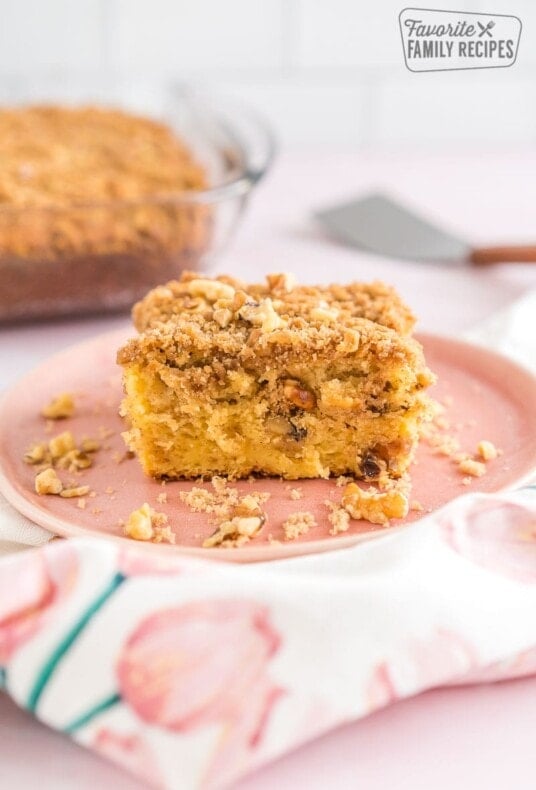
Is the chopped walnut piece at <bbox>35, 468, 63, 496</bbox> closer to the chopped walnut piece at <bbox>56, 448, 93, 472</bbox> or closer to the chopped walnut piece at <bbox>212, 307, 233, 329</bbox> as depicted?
the chopped walnut piece at <bbox>56, 448, 93, 472</bbox>

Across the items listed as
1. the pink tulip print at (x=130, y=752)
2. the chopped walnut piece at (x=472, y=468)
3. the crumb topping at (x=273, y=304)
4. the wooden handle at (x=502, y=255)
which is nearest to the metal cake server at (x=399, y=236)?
the wooden handle at (x=502, y=255)

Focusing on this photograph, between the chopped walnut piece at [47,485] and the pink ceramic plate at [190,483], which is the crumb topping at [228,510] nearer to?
the pink ceramic plate at [190,483]

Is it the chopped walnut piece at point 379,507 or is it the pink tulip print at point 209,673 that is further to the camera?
the chopped walnut piece at point 379,507

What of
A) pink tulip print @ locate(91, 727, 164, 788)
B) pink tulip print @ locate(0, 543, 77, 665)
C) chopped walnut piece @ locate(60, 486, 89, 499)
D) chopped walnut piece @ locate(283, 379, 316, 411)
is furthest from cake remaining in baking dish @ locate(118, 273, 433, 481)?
pink tulip print @ locate(91, 727, 164, 788)

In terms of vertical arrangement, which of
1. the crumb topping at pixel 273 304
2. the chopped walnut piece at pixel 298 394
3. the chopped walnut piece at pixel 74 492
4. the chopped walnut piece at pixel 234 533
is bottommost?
the chopped walnut piece at pixel 74 492

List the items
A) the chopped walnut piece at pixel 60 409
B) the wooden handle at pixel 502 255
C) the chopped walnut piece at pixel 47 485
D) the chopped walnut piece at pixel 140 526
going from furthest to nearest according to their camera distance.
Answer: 1. the wooden handle at pixel 502 255
2. the chopped walnut piece at pixel 60 409
3. the chopped walnut piece at pixel 47 485
4. the chopped walnut piece at pixel 140 526

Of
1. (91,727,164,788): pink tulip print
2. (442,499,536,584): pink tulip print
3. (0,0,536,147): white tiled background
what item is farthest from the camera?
(0,0,536,147): white tiled background

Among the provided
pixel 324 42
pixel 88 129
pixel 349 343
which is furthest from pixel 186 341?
pixel 324 42
